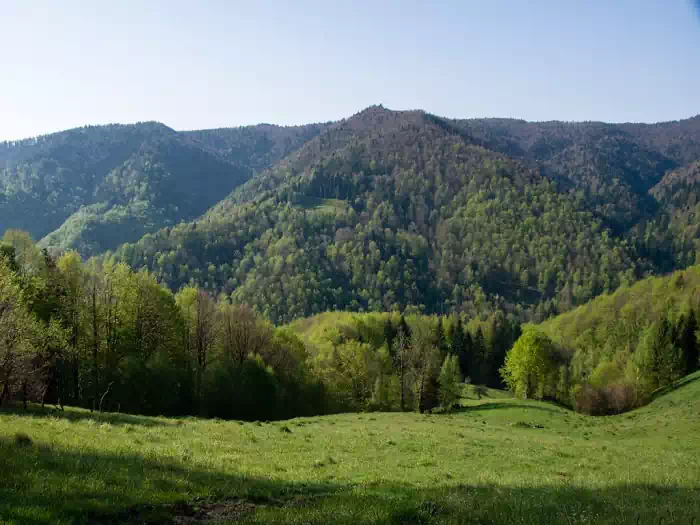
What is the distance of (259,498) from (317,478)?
4.34m

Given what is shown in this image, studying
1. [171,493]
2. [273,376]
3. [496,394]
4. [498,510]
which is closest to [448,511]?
[498,510]

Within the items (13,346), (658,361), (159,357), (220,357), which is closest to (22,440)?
(13,346)

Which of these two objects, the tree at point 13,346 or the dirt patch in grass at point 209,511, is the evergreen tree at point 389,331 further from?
the dirt patch in grass at point 209,511

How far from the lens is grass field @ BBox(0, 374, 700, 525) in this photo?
35.0ft

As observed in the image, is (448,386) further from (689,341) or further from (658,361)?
(689,341)

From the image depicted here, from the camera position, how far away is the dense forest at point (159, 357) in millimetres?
36125

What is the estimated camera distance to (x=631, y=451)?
3120 cm

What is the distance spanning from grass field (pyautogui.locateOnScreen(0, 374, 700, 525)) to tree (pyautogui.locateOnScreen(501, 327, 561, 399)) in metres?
61.9

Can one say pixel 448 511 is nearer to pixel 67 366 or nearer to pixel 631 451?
pixel 631 451

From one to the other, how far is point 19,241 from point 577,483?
5345cm

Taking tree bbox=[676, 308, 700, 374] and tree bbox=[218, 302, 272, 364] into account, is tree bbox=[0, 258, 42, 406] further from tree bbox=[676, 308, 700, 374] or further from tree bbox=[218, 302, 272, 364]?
tree bbox=[676, 308, 700, 374]

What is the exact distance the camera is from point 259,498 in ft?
43.6

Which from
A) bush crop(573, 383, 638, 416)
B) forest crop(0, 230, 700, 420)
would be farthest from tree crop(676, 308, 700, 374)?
bush crop(573, 383, 638, 416)

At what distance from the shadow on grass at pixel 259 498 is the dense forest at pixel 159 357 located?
17.9 m
